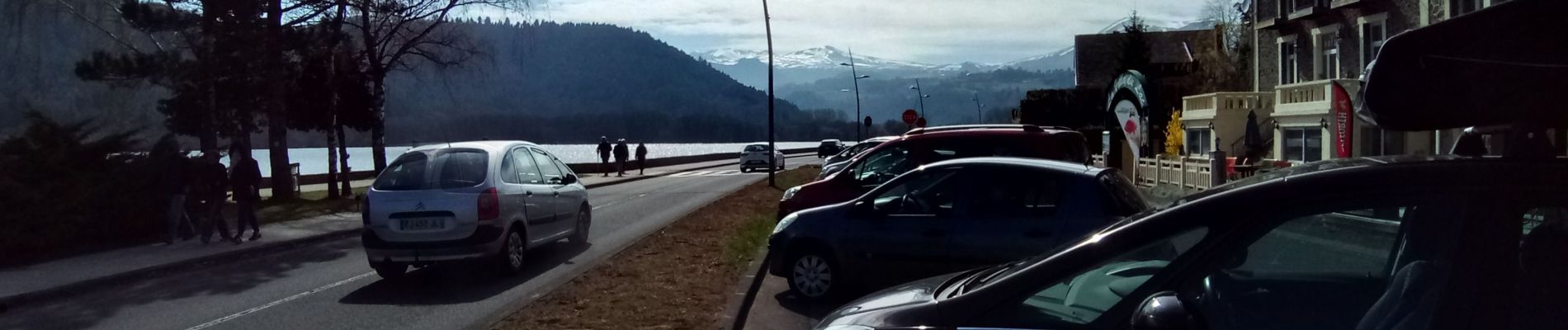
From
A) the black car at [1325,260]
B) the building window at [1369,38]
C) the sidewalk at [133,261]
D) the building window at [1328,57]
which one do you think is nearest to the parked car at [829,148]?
the building window at [1328,57]

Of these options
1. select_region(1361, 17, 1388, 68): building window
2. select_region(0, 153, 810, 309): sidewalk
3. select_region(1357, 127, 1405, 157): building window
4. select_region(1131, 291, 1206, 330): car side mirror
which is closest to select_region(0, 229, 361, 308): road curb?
select_region(0, 153, 810, 309): sidewalk

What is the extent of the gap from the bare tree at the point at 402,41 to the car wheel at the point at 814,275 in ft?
66.7

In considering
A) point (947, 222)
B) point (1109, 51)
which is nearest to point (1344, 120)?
point (947, 222)

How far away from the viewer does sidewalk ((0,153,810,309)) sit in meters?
11.1

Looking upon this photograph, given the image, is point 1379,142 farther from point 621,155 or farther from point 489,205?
point 621,155

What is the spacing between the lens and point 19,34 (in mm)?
22422

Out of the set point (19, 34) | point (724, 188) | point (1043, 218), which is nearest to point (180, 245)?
point (19, 34)

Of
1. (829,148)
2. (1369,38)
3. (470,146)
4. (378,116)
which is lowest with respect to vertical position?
(829,148)

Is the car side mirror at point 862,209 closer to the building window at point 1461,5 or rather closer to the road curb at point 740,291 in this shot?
the road curb at point 740,291

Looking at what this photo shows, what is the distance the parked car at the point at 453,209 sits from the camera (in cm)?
1087

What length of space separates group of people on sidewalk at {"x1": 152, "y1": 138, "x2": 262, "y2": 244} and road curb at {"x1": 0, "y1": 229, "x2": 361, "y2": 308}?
63cm

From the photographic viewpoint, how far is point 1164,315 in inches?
122

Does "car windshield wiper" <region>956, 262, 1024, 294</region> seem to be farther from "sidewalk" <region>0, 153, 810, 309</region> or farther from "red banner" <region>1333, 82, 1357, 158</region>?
"red banner" <region>1333, 82, 1357, 158</region>

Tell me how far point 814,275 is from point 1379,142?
925 inches
